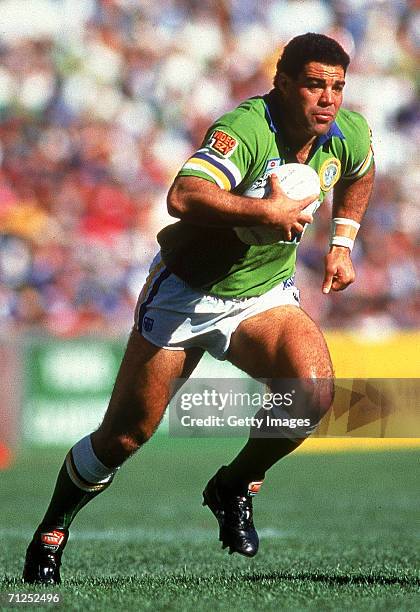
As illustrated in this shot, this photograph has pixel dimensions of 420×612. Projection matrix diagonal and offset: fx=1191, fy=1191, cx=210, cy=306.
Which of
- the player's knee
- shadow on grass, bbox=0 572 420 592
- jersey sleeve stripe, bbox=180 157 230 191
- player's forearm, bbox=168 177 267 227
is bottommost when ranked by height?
shadow on grass, bbox=0 572 420 592

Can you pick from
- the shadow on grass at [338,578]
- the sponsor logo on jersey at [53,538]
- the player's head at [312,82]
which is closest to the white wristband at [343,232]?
the player's head at [312,82]

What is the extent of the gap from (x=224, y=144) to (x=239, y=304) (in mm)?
806

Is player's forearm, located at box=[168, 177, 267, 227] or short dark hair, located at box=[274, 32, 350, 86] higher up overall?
short dark hair, located at box=[274, 32, 350, 86]

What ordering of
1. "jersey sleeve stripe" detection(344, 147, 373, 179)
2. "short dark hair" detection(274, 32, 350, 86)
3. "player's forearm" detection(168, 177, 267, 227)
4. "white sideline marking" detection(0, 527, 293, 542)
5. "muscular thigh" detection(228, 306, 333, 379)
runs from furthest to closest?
→ "white sideline marking" detection(0, 527, 293, 542), "jersey sleeve stripe" detection(344, 147, 373, 179), "muscular thigh" detection(228, 306, 333, 379), "short dark hair" detection(274, 32, 350, 86), "player's forearm" detection(168, 177, 267, 227)

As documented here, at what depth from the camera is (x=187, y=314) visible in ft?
16.3

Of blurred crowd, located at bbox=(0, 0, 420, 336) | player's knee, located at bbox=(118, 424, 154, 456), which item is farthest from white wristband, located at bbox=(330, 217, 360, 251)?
blurred crowd, located at bbox=(0, 0, 420, 336)

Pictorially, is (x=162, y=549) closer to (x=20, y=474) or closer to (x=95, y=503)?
(x=95, y=503)

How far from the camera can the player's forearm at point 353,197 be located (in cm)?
543

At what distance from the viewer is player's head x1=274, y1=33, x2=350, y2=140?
15.3 ft

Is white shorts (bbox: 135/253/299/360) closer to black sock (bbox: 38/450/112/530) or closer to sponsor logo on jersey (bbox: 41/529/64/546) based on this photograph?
black sock (bbox: 38/450/112/530)

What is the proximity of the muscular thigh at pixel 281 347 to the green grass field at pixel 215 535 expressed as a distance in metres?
0.88

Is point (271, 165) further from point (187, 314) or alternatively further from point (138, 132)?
point (138, 132)

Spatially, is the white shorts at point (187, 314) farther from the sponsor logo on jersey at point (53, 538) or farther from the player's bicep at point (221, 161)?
the sponsor logo on jersey at point (53, 538)

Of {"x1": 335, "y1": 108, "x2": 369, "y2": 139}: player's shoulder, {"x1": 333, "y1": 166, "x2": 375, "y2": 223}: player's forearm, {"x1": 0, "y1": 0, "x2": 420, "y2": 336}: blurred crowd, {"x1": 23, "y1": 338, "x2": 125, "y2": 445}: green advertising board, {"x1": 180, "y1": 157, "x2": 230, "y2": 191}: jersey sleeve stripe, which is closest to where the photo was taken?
{"x1": 180, "y1": 157, "x2": 230, "y2": 191}: jersey sleeve stripe
